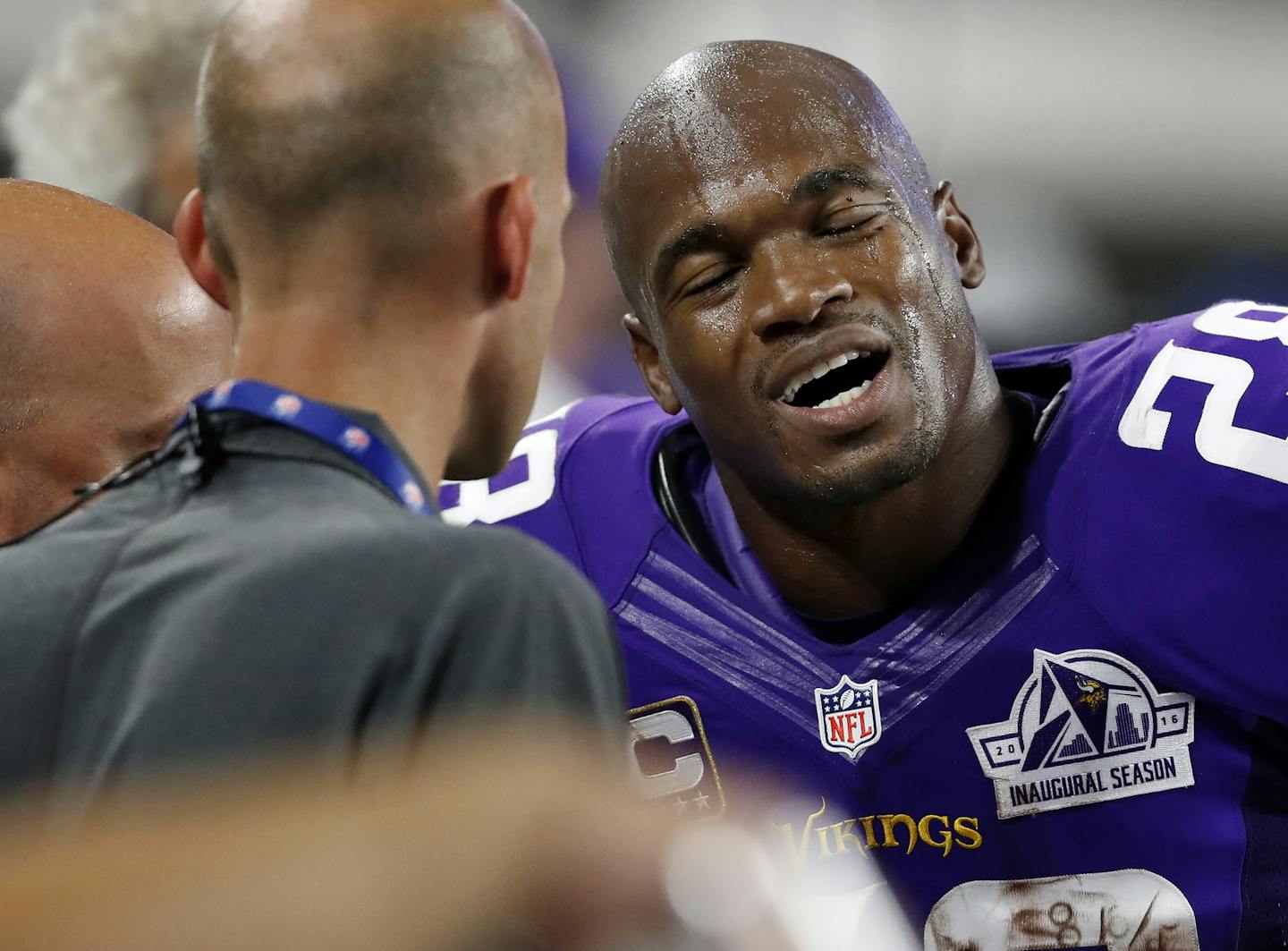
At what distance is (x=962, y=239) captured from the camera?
222cm

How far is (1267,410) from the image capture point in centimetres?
182

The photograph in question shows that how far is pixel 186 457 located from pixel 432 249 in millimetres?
211

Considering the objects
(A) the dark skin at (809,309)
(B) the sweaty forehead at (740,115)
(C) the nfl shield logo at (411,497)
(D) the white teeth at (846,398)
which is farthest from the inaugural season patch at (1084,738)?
(C) the nfl shield logo at (411,497)

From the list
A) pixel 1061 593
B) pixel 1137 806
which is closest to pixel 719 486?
pixel 1061 593

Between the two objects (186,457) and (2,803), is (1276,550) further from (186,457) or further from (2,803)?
(2,803)

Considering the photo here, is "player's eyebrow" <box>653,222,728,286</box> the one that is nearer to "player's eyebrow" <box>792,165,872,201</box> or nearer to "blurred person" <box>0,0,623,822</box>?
"player's eyebrow" <box>792,165,872,201</box>

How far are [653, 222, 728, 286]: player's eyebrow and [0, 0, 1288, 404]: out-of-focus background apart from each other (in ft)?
7.70

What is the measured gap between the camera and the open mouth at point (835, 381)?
1.92 m

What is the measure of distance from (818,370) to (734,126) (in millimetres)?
353

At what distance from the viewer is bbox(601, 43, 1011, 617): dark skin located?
192 cm

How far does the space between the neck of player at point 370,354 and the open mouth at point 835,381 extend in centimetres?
89

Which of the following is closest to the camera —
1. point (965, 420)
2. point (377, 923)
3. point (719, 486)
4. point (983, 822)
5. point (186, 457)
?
point (377, 923)

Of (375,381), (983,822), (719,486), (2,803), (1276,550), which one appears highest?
(375,381)

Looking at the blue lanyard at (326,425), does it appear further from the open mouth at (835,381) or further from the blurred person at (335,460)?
the open mouth at (835,381)
